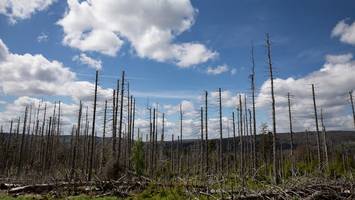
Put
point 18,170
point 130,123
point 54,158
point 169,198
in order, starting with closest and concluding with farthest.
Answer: point 169,198
point 130,123
point 18,170
point 54,158

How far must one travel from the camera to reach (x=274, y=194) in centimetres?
1111

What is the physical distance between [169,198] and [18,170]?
36.6m

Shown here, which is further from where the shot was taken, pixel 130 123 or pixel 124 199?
pixel 130 123

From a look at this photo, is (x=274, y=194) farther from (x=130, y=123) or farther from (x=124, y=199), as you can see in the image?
(x=130, y=123)

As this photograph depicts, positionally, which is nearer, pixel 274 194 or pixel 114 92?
pixel 274 194

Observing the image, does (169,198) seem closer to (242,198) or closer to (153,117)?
(242,198)

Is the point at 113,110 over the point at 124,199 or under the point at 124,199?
over

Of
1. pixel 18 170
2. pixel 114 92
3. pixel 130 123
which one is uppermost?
pixel 114 92

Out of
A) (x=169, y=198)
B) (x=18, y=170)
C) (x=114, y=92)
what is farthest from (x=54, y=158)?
(x=169, y=198)

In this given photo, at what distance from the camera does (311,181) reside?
41.2 ft

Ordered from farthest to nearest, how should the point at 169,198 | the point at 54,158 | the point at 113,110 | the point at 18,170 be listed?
the point at 54,158
the point at 18,170
the point at 113,110
the point at 169,198

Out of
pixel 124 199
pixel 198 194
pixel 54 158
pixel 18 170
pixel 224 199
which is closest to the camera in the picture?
pixel 224 199

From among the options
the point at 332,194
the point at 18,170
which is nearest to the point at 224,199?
the point at 332,194

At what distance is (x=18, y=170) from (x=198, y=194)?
38.1 m
